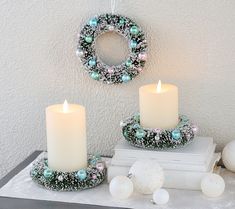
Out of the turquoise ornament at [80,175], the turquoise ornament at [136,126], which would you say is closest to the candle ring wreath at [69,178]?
the turquoise ornament at [80,175]

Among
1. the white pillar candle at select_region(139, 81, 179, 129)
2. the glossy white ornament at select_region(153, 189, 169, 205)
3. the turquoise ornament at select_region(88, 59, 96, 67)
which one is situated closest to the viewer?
the glossy white ornament at select_region(153, 189, 169, 205)

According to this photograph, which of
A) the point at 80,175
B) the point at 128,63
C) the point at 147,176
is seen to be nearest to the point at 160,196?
the point at 147,176

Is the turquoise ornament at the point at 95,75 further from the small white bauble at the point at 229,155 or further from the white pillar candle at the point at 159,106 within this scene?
the small white bauble at the point at 229,155

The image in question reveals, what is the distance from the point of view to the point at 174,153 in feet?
3.48

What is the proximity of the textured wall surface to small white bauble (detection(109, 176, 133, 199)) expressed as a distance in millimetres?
262

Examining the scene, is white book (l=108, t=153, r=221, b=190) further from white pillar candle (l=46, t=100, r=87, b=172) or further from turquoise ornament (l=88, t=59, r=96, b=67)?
turquoise ornament (l=88, t=59, r=96, b=67)

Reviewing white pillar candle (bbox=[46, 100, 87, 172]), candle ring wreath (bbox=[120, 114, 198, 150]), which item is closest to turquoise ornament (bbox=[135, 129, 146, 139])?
candle ring wreath (bbox=[120, 114, 198, 150])

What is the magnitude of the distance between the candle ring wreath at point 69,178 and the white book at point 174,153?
56mm

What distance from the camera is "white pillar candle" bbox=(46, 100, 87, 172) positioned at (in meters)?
1.05

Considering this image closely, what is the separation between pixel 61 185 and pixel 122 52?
0.33 metres

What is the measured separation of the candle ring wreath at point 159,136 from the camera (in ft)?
3.50

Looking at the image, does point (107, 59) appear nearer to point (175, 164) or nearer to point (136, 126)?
point (136, 126)

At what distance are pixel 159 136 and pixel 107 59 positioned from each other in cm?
24

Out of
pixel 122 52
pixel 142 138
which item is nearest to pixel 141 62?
pixel 122 52
